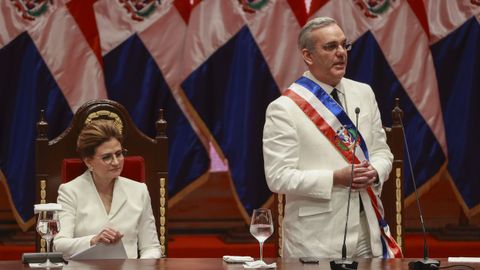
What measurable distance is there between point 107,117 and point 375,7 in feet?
6.57

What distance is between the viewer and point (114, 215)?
367 cm

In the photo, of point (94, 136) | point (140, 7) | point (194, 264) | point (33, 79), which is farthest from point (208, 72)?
point (194, 264)

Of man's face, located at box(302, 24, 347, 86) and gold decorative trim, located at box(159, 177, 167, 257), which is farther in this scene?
gold decorative trim, located at box(159, 177, 167, 257)

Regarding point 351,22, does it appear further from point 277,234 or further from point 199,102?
point 277,234

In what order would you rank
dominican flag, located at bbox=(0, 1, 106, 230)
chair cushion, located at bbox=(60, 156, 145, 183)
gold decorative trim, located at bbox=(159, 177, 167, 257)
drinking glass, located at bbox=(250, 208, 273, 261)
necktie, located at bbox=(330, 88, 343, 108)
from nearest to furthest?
drinking glass, located at bbox=(250, 208, 273, 261)
necktie, located at bbox=(330, 88, 343, 108)
chair cushion, located at bbox=(60, 156, 145, 183)
gold decorative trim, located at bbox=(159, 177, 167, 257)
dominican flag, located at bbox=(0, 1, 106, 230)

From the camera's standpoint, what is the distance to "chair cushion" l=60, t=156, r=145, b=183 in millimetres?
3848

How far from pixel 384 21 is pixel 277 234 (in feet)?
5.71

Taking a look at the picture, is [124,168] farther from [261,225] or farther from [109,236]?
[261,225]

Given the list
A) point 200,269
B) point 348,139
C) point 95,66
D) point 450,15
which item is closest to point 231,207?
point 95,66

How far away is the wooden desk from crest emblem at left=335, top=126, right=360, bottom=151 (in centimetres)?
48

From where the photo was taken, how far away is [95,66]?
17.0 feet

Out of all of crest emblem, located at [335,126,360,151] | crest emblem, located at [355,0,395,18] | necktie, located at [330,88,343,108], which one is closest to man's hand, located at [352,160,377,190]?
crest emblem, located at [335,126,360,151]

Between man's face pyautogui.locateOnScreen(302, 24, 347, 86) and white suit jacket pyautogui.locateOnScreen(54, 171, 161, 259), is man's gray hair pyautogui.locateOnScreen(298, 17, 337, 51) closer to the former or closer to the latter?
man's face pyautogui.locateOnScreen(302, 24, 347, 86)

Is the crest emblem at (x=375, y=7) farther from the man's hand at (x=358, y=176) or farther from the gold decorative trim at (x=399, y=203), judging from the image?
the man's hand at (x=358, y=176)
